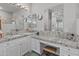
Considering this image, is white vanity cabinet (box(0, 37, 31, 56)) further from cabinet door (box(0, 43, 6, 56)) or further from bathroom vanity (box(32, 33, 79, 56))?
bathroom vanity (box(32, 33, 79, 56))

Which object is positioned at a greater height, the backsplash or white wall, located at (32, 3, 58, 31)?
white wall, located at (32, 3, 58, 31)

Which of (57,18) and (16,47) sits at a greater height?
(57,18)

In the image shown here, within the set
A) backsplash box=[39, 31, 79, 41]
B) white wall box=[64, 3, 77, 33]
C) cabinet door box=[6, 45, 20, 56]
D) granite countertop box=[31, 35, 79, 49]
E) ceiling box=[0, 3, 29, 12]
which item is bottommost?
cabinet door box=[6, 45, 20, 56]

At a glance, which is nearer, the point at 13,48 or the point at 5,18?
the point at 5,18

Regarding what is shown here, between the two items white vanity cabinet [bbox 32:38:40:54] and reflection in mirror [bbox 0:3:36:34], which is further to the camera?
white vanity cabinet [bbox 32:38:40:54]

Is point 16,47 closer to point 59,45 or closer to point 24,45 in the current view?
point 24,45

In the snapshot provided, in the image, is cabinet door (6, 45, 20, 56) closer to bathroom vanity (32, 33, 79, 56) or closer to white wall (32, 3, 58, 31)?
bathroom vanity (32, 33, 79, 56)

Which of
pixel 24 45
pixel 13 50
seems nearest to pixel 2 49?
pixel 13 50

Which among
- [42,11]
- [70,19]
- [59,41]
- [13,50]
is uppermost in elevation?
[42,11]

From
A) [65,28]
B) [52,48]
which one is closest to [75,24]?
[65,28]

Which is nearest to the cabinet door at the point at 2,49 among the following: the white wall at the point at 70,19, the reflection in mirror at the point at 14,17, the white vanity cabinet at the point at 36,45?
the reflection in mirror at the point at 14,17

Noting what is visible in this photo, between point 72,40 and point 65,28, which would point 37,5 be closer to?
point 65,28

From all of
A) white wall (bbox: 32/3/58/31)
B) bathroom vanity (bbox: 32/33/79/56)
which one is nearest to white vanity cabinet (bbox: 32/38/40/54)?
bathroom vanity (bbox: 32/33/79/56)

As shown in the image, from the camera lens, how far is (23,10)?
1273 millimetres
